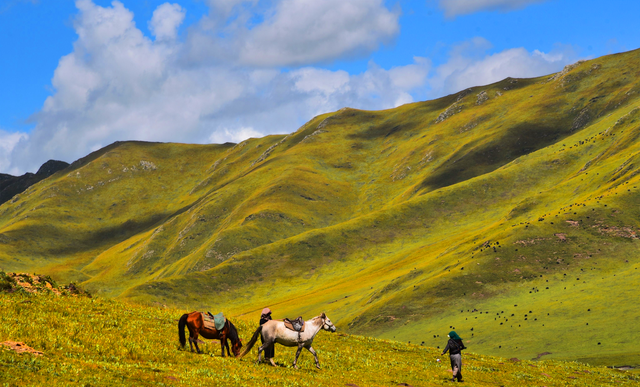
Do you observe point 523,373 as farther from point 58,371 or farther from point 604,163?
point 604,163

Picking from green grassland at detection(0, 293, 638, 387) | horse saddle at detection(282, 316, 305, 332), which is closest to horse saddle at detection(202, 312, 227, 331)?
green grassland at detection(0, 293, 638, 387)

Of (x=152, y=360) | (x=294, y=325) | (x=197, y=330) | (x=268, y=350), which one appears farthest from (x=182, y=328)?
(x=294, y=325)

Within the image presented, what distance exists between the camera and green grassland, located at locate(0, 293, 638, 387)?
18078 mm

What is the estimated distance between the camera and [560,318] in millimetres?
83312

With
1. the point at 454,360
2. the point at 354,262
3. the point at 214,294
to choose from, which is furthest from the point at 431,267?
the point at 454,360

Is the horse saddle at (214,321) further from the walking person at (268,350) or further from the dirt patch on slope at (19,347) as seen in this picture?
the dirt patch on slope at (19,347)

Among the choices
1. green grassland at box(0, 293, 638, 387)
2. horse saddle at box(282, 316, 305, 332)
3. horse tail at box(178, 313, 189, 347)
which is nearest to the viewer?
green grassland at box(0, 293, 638, 387)

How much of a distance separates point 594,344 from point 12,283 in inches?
2726

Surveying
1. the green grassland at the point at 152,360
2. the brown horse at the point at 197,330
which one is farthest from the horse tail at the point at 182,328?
the green grassland at the point at 152,360

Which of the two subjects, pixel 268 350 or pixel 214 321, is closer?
pixel 214 321

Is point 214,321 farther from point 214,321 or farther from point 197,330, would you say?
point 197,330

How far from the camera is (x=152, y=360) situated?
72.9 feet

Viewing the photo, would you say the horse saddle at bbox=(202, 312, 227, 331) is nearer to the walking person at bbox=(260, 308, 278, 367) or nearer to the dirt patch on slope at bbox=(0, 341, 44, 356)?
the walking person at bbox=(260, 308, 278, 367)

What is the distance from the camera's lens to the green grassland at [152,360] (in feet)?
59.3
